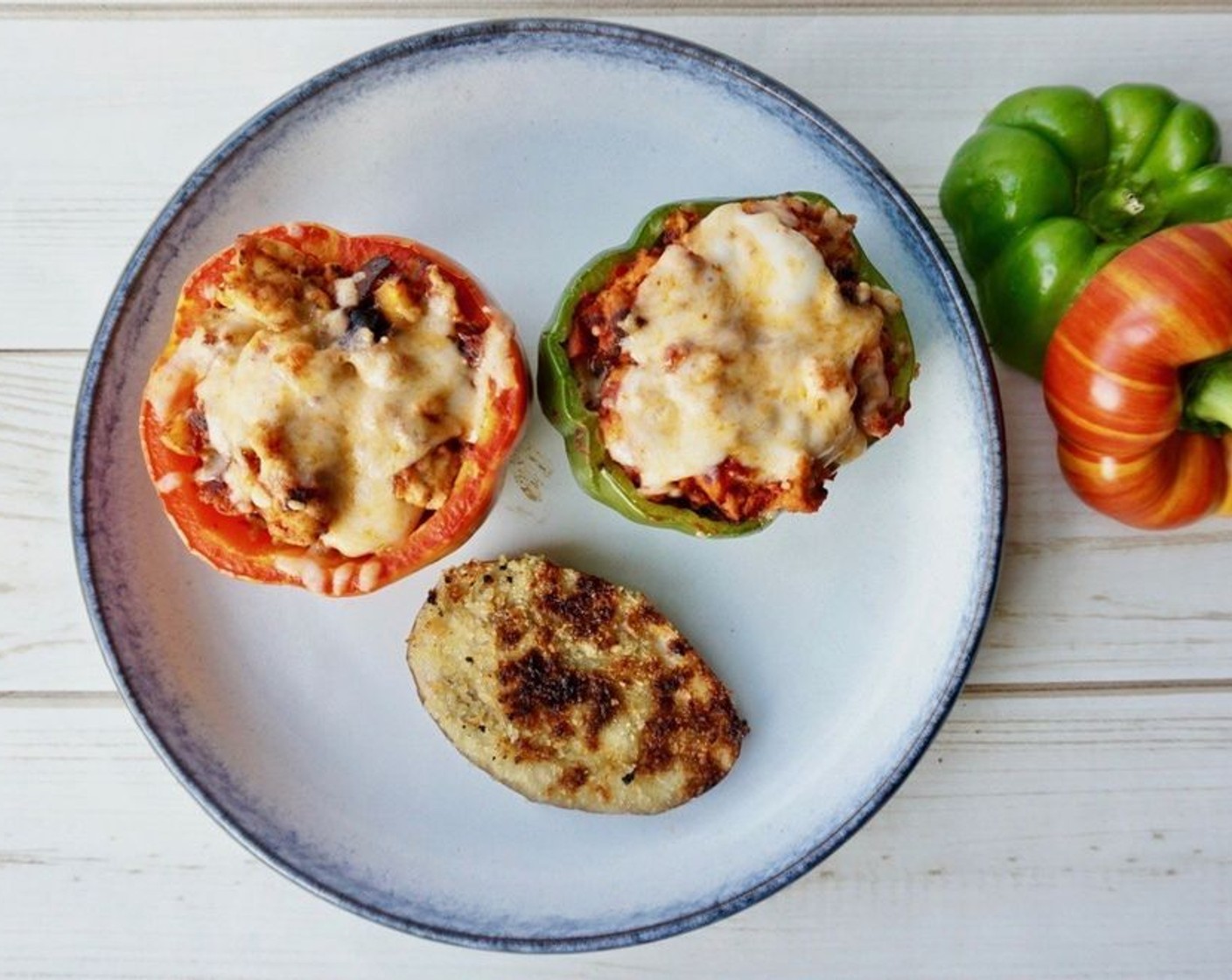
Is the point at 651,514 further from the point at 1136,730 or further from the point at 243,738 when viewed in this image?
the point at 1136,730

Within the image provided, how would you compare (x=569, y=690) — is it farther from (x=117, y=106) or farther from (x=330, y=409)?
(x=117, y=106)

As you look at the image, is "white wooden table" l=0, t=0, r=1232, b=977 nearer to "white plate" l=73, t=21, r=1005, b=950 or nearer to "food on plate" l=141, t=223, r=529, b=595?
"white plate" l=73, t=21, r=1005, b=950

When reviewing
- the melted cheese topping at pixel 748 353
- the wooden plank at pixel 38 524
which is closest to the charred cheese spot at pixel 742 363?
the melted cheese topping at pixel 748 353

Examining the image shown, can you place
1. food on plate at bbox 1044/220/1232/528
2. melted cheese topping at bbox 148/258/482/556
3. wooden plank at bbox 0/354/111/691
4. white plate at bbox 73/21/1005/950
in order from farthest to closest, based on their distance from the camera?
wooden plank at bbox 0/354/111/691, white plate at bbox 73/21/1005/950, food on plate at bbox 1044/220/1232/528, melted cheese topping at bbox 148/258/482/556

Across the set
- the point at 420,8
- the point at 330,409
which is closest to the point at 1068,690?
the point at 330,409

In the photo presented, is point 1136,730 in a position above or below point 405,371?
below

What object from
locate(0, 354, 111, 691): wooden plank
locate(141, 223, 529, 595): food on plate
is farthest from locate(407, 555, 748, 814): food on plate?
locate(0, 354, 111, 691): wooden plank

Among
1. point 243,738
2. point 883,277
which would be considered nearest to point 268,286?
point 243,738
